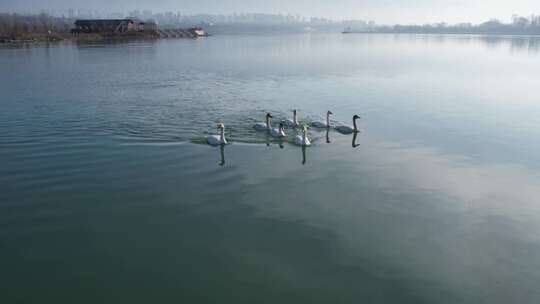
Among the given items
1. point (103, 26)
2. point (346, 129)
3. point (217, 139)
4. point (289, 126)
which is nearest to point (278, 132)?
point (289, 126)

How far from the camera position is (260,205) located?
14.1 m

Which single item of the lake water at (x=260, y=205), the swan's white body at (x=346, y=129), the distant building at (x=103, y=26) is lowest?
the lake water at (x=260, y=205)

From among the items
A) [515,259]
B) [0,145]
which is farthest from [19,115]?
[515,259]

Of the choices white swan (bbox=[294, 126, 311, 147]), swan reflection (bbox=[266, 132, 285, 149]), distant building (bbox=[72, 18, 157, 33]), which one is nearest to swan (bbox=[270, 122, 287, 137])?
swan reflection (bbox=[266, 132, 285, 149])

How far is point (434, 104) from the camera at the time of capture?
30984 mm

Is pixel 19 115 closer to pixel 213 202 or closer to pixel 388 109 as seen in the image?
pixel 213 202

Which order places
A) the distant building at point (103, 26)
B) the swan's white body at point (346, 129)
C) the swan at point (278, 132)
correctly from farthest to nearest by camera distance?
the distant building at point (103, 26)
the swan's white body at point (346, 129)
the swan at point (278, 132)

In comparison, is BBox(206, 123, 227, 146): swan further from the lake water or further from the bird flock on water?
the lake water

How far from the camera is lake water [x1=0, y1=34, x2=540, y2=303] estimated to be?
10281mm

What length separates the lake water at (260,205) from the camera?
1028 cm

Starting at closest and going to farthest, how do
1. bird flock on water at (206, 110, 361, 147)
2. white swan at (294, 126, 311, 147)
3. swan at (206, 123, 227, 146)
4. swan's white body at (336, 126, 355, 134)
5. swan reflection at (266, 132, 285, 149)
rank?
swan at (206, 123, 227, 146), bird flock on water at (206, 110, 361, 147), white swan at (294, 126, 311, 147), swan reflection at (266, 132, 285, 149), swan's white body at (336, 126, 355, 134)

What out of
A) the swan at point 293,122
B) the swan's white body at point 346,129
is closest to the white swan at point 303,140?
the swan at point 293,122

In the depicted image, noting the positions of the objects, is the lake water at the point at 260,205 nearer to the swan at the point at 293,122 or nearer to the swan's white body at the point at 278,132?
the swan's white body at the point at 278,132

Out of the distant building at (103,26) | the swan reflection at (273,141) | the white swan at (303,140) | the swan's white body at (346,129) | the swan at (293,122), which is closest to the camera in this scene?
the white swan at (303,140)
